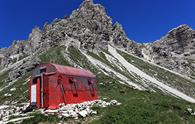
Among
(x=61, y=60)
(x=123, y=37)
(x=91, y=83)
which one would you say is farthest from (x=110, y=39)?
(x=91, y=83)

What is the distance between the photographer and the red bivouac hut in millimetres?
35469

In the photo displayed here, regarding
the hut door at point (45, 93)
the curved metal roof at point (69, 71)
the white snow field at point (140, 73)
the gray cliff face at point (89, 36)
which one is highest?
the gray cliff face at point (89, 36)

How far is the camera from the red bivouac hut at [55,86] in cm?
3547

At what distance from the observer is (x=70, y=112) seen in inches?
1139

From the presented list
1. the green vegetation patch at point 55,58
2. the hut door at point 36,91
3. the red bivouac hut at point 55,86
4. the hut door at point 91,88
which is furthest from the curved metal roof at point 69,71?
the green vegetation patch at point 55,58

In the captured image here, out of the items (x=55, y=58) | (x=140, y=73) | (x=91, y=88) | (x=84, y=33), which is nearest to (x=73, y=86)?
(x=91, y=88)

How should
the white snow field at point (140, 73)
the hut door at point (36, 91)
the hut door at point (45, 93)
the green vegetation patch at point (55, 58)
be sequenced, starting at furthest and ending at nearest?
the green vegetation patch at point (55, 58) < the white snow field at point (140, 73) < the hut door at point (36, 91) < the hut door at point (45, 93)

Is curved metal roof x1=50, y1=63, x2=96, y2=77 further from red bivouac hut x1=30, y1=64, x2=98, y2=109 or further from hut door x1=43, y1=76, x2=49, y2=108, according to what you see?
hut door x1=43, y1=76, x2=49, y2=108

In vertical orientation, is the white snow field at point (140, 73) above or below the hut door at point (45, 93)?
above

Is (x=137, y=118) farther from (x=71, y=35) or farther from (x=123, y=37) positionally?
(x=123, y=37)

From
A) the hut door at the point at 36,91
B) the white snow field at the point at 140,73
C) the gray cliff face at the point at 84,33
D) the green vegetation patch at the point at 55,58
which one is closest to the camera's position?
the hut door at the point at 36,91

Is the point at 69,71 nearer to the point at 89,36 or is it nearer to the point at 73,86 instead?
the point at 73,86

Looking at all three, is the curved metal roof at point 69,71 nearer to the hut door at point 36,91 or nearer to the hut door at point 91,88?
the hut door at point 91,88

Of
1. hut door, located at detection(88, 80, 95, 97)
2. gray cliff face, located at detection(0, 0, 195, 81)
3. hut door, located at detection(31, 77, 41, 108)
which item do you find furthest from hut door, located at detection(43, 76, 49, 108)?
→ gray cliff face, located at detection(0, 0, 195, 81)
